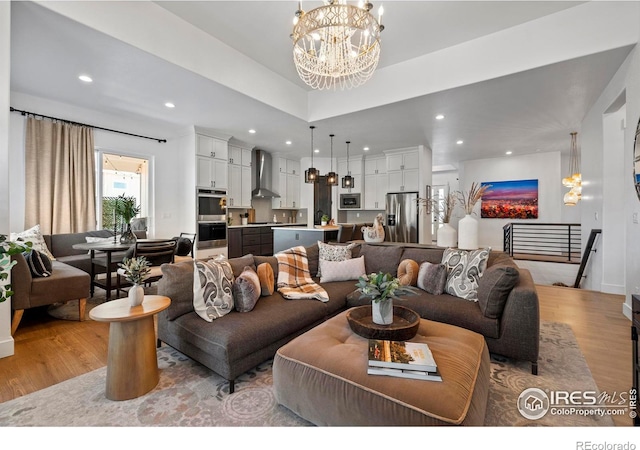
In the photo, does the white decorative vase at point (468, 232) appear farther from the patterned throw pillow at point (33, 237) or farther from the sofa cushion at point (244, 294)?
the patterned throw pillow at point (33, 237)

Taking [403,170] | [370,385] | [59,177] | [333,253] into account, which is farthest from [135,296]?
[403,170]

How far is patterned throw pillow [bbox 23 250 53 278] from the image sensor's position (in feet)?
9.41

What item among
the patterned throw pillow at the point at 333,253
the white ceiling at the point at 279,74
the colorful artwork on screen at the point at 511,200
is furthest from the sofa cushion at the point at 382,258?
the colorful artwork on screen at the point at 511,200

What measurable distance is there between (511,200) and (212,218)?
7.96 m

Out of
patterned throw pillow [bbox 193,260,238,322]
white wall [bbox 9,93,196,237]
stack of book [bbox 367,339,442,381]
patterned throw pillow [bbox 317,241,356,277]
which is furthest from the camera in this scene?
white wall [bbox 9,93,196,237]

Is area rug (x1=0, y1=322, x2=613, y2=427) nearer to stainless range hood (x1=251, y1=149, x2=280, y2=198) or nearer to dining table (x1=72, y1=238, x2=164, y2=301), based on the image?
dining table (x1=72, y1=238, x2=164, y2=301)

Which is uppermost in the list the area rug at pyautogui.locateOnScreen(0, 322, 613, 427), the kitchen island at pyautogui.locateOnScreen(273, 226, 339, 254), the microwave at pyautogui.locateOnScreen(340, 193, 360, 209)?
the microwave at pyautogui.locateOnScreen(340, 193, 360, 209)

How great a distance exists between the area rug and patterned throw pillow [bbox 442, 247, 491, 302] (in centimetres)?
59

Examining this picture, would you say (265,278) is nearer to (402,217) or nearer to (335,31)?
(335,31)

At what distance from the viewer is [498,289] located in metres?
2.21

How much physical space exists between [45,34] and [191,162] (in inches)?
117

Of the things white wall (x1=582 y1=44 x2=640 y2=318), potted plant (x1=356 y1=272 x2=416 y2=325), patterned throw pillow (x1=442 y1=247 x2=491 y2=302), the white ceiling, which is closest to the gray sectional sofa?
patterned throw pillow (x1=442 y1=247 x2=491 y2=302)

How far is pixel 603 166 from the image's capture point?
414 centimetres

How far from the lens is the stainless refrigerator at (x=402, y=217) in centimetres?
678
